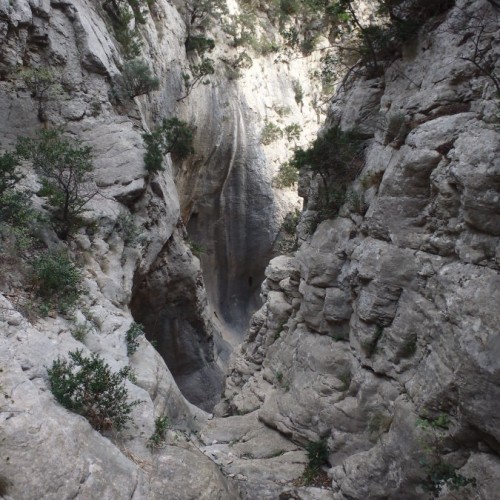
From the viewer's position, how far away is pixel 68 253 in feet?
32.7

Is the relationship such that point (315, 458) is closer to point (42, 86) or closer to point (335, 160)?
point (335, 160)

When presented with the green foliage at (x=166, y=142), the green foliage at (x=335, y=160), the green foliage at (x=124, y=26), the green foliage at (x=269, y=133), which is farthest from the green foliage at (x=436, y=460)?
the green foliage at (x=269, y=133)

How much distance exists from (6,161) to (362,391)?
30.5ft

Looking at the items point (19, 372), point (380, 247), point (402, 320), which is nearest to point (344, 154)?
point (380, 247)

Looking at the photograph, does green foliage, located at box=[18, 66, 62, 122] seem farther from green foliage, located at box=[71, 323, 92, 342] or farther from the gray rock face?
the gray rock face

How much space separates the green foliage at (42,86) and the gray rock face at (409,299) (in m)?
8.86

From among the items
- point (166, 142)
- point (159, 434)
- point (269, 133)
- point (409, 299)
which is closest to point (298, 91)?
point (269, 133)

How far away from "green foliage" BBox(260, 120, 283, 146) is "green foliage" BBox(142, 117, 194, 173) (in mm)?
7583

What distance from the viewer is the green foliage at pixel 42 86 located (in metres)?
11.7

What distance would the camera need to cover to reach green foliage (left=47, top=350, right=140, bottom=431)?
590 cm

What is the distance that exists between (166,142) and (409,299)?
12.8 metres

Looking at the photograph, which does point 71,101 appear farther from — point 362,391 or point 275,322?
point 362,391

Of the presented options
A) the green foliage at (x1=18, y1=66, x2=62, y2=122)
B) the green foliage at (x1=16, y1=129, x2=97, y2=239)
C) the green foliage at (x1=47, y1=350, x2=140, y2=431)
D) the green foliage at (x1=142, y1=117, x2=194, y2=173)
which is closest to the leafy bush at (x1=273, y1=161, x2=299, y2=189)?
the green foliage at (x1=142, y1=117, x2=194, y2=173)

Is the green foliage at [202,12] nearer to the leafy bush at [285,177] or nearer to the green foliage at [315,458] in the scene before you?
the leafy bush at [285,177]
